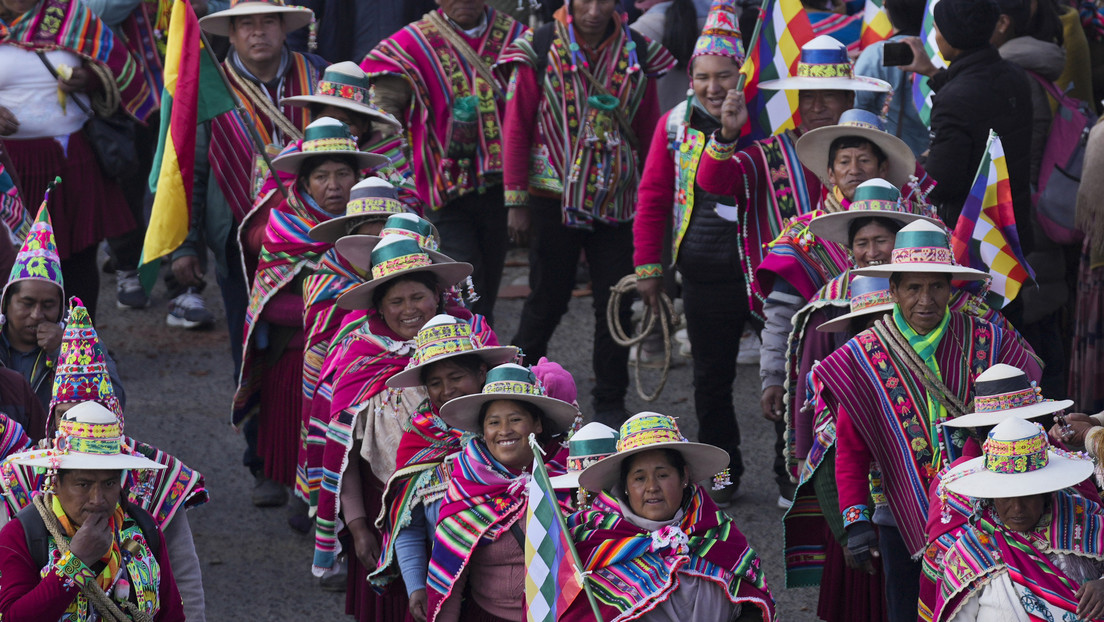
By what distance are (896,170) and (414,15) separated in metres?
4.42

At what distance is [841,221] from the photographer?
6.89 m

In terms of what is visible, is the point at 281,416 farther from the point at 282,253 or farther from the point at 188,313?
the point at 188,313

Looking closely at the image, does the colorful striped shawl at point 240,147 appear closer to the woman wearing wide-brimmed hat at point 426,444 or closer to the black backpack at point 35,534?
the woman wearing wide-brimmed hat at point 426,444

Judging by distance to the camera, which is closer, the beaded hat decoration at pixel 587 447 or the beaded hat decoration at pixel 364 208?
the beaded hat decoration at pixel 587 447

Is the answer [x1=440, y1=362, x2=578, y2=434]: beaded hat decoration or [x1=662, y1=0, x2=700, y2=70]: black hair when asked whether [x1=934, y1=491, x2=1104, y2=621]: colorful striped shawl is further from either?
[x1=662, y1=0, x2=700, y2=70]: black hair

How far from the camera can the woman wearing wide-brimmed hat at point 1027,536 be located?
17.0ft

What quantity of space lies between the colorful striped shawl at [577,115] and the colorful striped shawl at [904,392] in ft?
10.1

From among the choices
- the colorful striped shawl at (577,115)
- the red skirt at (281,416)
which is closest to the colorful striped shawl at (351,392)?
the red skirt at (281,416)

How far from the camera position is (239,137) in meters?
8.91

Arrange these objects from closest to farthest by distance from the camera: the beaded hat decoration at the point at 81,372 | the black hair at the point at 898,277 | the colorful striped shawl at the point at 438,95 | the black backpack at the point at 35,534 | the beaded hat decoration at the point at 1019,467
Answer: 1. the beaded hat decoration at the point at 1019,467
2. the black backpack at the point at 35,534
3. the beaded hat decoration at the point at 81,372
4. the black hair at the point at 898,277
5. the colorful striped shawl at the point at 438,95

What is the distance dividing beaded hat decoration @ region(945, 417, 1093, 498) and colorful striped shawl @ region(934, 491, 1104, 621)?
12cm

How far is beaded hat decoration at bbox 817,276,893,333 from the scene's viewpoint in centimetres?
639

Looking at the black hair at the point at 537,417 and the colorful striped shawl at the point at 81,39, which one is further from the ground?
the colorful striped shawl at the point at 81,39

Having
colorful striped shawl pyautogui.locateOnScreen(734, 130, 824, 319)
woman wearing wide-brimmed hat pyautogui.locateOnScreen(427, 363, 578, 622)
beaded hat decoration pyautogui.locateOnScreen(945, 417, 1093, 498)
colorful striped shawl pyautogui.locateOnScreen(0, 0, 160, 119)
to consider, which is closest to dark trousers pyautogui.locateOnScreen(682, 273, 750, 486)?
colorful striped shawl pyautogui.locateOnScreen(734, 130, 824, 319)
